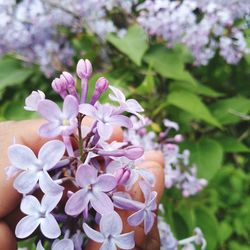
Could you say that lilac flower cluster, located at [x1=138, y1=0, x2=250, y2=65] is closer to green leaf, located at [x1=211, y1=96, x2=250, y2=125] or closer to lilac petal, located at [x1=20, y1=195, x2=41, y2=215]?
green leaf, located at [x1=211, y1=96, x2=250, y2=125]

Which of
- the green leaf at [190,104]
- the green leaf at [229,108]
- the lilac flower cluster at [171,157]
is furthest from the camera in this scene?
the green leaf at [229,108]

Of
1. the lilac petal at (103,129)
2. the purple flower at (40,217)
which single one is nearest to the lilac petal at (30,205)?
the purple flower at (40,217)

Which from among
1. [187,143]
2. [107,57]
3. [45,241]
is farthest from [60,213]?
[107,57]

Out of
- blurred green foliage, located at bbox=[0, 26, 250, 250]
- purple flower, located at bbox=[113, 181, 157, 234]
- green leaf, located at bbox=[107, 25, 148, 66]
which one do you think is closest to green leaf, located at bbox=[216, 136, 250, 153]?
blurred green foliage, located at bbox=[0, 26, 250, 250]

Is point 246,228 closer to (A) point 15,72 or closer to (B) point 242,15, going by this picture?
(B) point 242,15

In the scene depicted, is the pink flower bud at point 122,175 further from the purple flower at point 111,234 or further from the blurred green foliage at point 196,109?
the blurred green foliage at point 196,109

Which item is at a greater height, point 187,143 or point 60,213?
point 60,213

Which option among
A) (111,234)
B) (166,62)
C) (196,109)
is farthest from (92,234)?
(166,62)

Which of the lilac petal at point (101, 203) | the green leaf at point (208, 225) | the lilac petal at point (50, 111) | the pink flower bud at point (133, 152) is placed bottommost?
the green leaf at point (208, 225)
